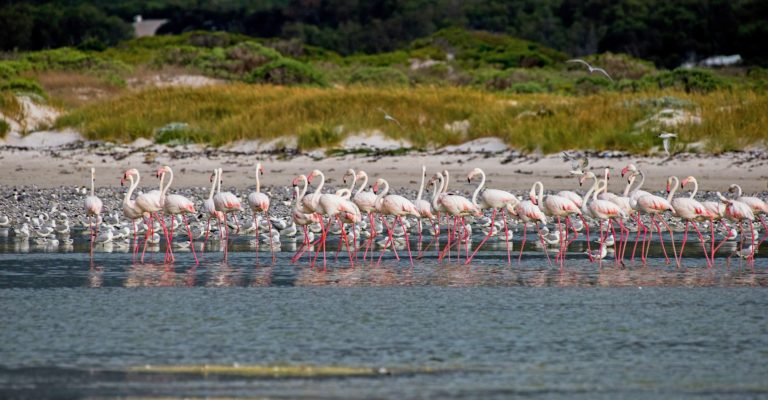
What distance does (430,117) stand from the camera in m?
26.2

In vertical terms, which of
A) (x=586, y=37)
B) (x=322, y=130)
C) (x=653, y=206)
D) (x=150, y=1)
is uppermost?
(x=150, y=1)

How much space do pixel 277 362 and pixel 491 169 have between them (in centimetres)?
1436

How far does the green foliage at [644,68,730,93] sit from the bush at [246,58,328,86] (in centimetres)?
988

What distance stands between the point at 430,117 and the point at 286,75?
42.5 ft

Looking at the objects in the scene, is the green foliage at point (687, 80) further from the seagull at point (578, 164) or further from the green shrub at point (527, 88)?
the seagull at point (578, 164)

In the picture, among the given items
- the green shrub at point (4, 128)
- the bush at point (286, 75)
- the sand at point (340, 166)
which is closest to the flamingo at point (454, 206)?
the sand at point (340, 166)

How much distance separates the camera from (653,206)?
14.2m

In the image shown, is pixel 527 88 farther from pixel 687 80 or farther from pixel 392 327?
pixel 392 327

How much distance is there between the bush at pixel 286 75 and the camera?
126 ft

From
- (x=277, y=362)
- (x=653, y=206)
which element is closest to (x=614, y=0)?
(x=653, y=206)

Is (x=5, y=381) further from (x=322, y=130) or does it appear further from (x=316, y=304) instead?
(x=322, y=130)

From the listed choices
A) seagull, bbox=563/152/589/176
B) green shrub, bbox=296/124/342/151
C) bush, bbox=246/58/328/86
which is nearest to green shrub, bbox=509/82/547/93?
bush, bbox=246/58/328/86

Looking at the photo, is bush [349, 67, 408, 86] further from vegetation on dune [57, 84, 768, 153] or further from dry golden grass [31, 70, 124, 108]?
vegetation on dune [57, 84, 768, 153]

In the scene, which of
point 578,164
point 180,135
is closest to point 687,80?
point 578,164
